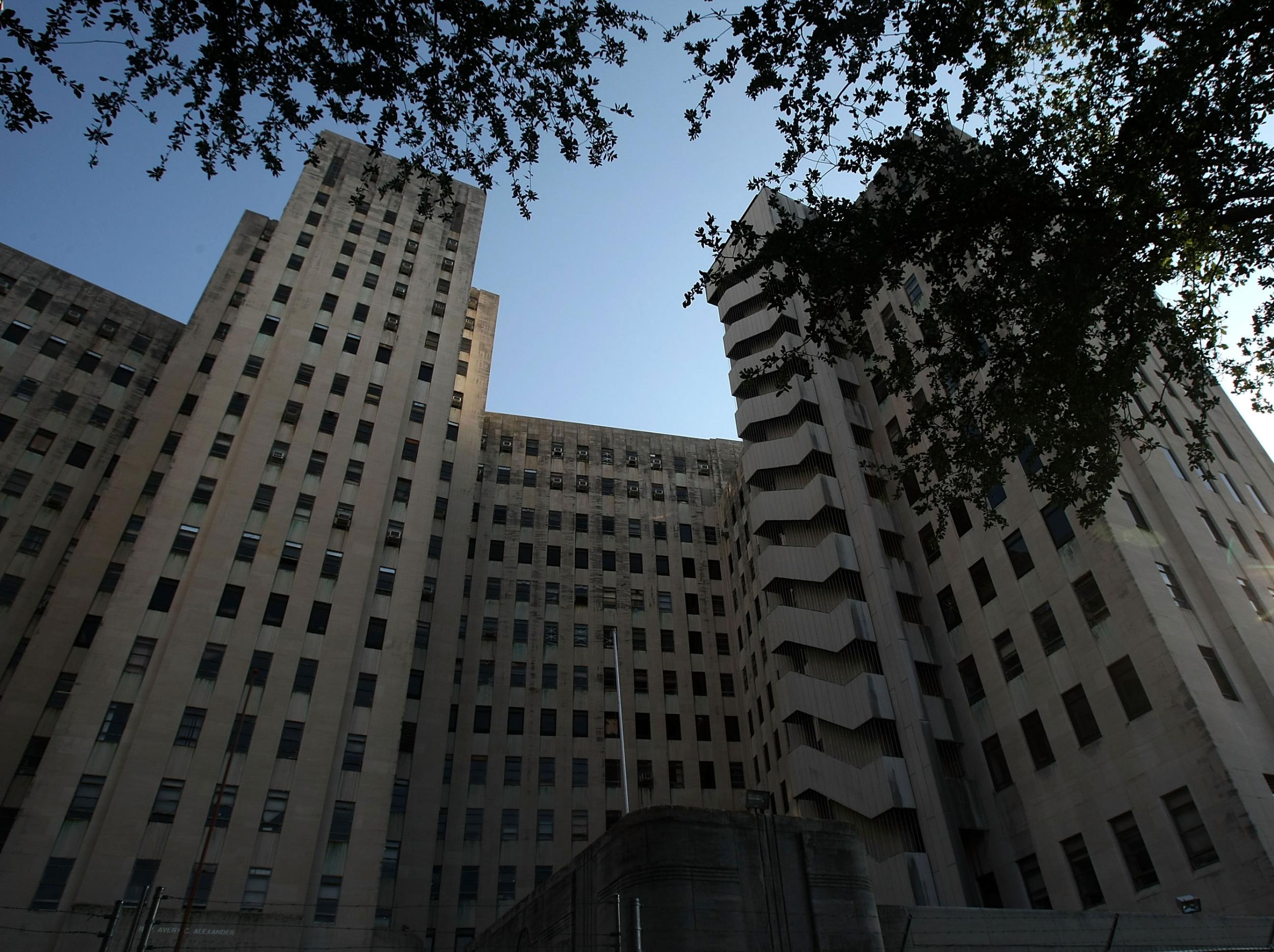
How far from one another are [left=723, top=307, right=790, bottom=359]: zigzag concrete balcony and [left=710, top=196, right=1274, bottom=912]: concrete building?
20.3ft

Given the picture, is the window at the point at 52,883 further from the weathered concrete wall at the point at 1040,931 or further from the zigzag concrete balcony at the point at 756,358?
the zigzag concrete balcony at the point at 756,358

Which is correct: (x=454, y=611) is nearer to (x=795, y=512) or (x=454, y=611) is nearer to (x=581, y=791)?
(x=581, y=791)

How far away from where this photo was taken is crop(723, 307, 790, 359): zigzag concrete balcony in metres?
51.8

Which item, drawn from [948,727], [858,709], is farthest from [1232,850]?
[858,709]

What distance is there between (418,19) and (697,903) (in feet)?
58.3

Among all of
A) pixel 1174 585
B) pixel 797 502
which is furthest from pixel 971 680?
pixel 797 502

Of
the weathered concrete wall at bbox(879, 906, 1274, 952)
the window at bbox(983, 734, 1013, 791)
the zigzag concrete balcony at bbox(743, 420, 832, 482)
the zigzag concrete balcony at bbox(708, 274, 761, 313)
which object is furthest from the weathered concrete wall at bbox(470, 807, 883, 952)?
the zigzag concrete balcony at bbox(708, 274, 761, 313)

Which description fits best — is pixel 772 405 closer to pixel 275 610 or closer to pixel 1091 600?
pixel 1091 600

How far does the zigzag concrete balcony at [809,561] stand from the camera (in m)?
41.0

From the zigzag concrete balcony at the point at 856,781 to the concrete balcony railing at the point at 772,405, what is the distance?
A: 18.7 metres

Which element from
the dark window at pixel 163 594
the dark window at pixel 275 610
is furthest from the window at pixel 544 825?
the dark window at pixel 163 594

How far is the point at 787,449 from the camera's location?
152 feet

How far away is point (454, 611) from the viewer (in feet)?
171

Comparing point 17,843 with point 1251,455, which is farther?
point 1251,455
